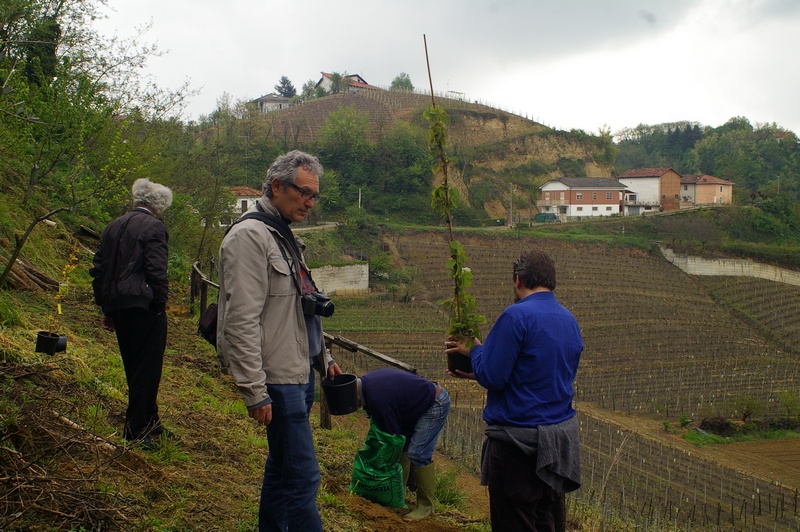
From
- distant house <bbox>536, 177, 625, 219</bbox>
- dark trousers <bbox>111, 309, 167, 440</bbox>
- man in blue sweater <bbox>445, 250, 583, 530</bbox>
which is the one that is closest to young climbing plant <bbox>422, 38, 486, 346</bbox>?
man in blue sweater <bbox>445, 250, 583, 530</bbox>

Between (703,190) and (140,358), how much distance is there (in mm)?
68500

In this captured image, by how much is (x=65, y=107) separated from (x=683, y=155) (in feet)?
331

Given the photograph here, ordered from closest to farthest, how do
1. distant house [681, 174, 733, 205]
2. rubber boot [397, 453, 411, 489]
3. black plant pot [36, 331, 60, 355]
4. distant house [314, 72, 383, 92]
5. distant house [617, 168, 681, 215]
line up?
black plant pot [36, 331, 60, 355] < rubber boot [397, 453, 411, 489] < distant house [617, 168, 681, 215] < distant house [681, 174, 733, 205] < distant house [314, 72, 383, 92]

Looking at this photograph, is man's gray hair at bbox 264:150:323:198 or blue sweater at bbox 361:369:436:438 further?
blue sweater at bbox 361:369:436:438

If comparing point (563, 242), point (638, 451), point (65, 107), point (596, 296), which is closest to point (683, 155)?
point (563, 242)

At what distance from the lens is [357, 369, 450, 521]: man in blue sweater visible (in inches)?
172

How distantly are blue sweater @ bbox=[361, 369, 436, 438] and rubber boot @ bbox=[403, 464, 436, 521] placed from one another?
0.82 feet

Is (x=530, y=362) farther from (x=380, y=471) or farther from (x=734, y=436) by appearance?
(x=734, y=436)

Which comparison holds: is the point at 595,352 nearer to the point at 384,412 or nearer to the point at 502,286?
the point at 502,286

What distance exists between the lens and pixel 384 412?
4352 millimetres

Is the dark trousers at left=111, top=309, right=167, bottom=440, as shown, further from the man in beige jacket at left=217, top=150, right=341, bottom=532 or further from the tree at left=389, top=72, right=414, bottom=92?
the tree at left=389, top=72, right=414, bottom=92

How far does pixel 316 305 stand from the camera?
3.02 m

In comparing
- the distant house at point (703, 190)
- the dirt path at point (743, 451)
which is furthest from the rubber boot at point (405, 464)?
the distant house at point (703, 190)

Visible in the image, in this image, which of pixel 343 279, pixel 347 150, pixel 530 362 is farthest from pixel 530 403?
pixel 347 150
